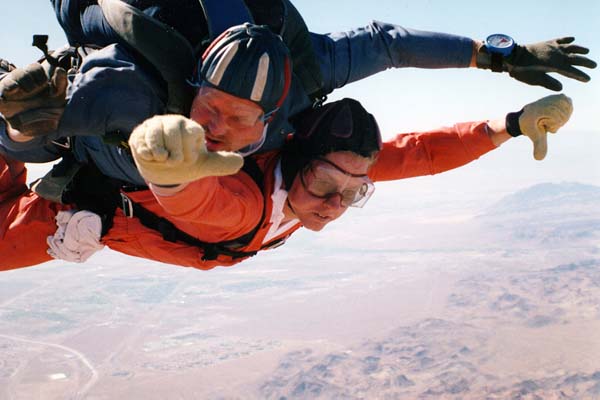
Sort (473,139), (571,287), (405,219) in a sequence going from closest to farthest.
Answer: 1. (473,139)
2. (571,287)
3. (405,219)

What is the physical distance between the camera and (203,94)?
195 cm

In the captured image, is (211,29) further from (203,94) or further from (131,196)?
(131,196)

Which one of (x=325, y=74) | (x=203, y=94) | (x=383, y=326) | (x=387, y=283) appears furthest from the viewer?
(x=387, y=283)

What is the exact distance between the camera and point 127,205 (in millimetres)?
2730

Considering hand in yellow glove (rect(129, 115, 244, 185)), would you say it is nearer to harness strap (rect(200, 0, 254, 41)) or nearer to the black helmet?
harness strap (rect(200, 0, 254, 41))

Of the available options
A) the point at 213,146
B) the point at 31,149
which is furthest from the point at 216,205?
the point at 31,149

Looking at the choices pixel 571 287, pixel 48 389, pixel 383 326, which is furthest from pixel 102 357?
pixel 571 287

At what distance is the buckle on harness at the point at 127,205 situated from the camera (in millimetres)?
2697

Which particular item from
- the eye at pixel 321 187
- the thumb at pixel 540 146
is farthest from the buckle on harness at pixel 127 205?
the thumb at pixel 540 146

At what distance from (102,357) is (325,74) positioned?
3182 inches

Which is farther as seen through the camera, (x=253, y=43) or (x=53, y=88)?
(x=253, y=43)

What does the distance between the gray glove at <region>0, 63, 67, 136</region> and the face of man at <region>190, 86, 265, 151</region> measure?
50cm

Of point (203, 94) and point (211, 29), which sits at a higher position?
point (211, 29)

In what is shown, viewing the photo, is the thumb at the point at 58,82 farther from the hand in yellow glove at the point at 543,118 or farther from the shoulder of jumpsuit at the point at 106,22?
the hand in yellow glove at the point at 543,118
